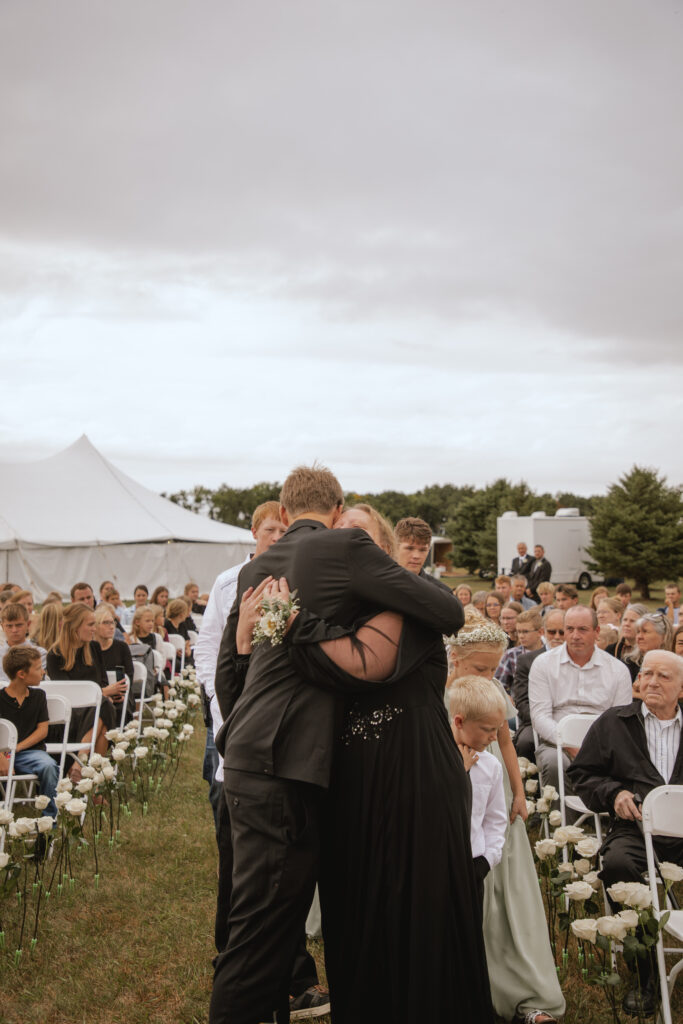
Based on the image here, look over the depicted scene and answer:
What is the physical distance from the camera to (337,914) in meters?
2.38

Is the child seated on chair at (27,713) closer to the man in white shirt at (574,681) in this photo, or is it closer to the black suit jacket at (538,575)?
the man in white shirt at (574,681)

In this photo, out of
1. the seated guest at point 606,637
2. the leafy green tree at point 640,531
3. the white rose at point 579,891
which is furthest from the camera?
the leafy green tree at point 640,531

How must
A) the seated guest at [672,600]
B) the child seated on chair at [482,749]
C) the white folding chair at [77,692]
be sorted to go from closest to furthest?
the child seated on chair at [482,749]
the white folding chair at [77,692]
the seated guest at [672,600]

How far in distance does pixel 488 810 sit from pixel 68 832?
9.46ft

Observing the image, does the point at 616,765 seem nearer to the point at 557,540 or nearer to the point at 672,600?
the point at 672,600

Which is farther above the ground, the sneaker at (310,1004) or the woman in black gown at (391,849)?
the woman in black gown at (391,849)

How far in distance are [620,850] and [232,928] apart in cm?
243

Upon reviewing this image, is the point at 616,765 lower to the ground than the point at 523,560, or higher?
lower

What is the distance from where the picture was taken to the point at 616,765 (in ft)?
14.0

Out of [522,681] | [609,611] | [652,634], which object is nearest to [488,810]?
[522,681]

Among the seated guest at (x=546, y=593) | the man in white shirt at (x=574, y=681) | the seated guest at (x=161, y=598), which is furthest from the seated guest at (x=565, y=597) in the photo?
the seated guest at (x=161, y=598)

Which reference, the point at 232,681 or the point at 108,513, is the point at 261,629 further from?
the point at 108,513

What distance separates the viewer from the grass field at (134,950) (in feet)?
11.9

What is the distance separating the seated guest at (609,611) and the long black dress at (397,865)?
26.3ft
